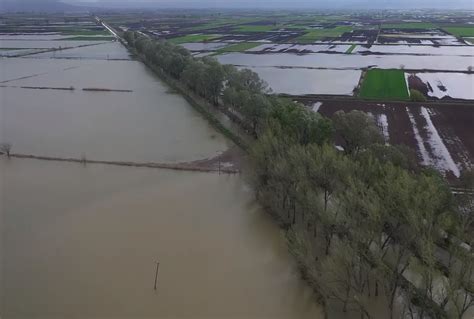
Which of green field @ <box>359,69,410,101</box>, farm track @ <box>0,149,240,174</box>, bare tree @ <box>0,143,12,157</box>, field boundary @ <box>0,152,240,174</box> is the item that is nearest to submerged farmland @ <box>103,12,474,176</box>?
green field @ <box>359,69,410,101</box>

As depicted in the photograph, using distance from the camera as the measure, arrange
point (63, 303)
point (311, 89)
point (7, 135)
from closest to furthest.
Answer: point (63, 303) < point (7, 135) < point (311, 89)

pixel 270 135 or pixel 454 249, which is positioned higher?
pixel 270 135

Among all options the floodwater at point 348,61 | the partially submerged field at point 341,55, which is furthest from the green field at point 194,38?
the floodwater at point 348,61

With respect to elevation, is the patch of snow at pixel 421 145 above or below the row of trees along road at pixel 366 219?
below

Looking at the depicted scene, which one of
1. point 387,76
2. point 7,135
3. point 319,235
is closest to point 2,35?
point 7,135

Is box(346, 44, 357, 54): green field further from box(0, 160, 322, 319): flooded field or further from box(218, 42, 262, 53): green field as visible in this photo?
box(0, 160, 322, 319): flooded field

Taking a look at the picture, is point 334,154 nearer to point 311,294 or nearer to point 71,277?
point 311,294

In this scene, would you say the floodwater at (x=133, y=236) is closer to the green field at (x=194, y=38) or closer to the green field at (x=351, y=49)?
the green field at (x=351, y=49)
